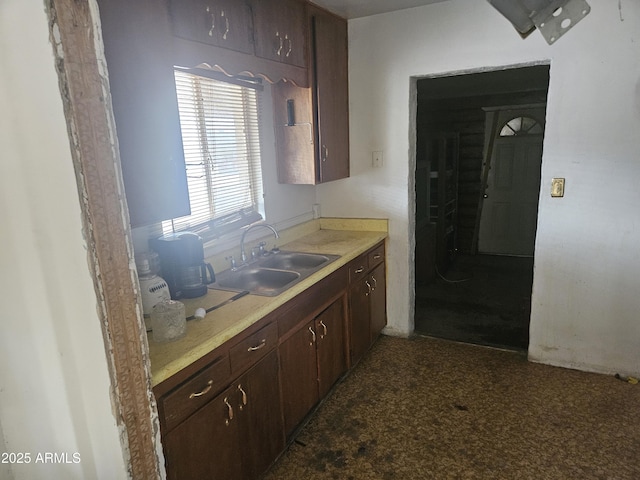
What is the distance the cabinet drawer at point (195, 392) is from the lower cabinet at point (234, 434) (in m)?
0.03

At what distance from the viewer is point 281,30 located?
2.32m

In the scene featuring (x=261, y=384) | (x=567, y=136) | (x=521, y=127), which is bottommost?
(x=261, y=384)

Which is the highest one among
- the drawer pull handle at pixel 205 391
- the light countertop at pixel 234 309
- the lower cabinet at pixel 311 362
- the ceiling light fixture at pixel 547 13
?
the ceiling light fixture at pixel 547 13

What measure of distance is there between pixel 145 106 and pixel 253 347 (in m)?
1.01

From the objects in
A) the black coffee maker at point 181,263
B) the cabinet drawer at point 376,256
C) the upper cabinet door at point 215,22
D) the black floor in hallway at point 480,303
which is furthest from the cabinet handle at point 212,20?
→ the black floor in hallway at point 480,303

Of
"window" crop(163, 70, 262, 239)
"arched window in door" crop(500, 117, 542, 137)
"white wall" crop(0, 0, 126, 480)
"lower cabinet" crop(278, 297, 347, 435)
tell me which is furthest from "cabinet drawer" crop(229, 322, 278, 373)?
"arched window in door" crop(500, 117, 542, 137)

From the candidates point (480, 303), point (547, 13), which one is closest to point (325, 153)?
point (547, 13)

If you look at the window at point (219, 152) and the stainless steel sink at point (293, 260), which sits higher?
the window at point (219, 152)

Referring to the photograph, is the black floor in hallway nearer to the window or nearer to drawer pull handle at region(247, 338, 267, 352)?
the window

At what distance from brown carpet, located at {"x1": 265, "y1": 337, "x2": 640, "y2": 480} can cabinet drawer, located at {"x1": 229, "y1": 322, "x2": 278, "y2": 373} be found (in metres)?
0.66

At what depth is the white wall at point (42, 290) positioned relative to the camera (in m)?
0.90

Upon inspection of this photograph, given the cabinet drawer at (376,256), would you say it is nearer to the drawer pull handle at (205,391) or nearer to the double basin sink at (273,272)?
the double basin sink at (273,272)

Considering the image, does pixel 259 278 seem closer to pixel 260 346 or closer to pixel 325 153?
pixel 260 346

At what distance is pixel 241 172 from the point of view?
262 centimetres
